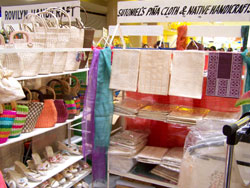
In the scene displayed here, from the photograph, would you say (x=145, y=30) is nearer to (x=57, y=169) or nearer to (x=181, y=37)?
(x=181, y=37)

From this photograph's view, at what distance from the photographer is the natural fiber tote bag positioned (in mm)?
1932

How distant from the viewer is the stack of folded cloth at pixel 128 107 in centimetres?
258

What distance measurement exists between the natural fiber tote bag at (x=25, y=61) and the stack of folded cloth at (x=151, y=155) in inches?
49.0

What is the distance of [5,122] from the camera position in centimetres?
184

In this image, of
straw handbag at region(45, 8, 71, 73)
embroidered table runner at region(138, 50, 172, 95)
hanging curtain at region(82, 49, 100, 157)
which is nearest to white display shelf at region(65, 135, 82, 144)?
hanging curtain at region(82, 49, 100, 157)

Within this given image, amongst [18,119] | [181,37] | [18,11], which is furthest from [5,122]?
[18,11]

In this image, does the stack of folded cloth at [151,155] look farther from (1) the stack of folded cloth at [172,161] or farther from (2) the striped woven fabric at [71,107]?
(2) the striped woven fabric at [71,107]

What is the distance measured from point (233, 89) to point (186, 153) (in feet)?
3.36

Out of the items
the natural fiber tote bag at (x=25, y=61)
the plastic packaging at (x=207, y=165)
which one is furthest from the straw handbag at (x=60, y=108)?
the plastic packaging at (x=207, y=165)

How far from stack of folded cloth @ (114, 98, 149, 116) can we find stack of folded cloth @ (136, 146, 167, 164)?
0.41 m

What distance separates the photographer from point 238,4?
86.7 inches

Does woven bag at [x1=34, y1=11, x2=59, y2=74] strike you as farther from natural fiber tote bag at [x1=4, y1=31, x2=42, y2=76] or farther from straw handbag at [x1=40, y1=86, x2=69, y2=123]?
straw handbag at [x1=40, y1=86, x2=69, y2=123]

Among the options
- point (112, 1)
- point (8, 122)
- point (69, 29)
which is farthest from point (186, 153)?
point (112, 1)

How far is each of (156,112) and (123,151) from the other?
0.52 m
